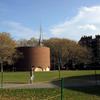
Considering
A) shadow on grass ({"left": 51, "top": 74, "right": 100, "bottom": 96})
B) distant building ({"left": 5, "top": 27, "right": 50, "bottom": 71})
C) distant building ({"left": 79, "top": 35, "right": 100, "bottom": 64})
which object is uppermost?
distant building ({"left": 79, "top": 35, "right": 100, "bottom": 64})

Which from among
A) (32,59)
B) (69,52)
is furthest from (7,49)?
(69,52)

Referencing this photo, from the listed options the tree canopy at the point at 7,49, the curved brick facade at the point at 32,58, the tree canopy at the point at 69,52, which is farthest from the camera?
the tree canopy at the point at 69,52

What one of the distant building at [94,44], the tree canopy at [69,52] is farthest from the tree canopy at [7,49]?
the distant building at [94,44]

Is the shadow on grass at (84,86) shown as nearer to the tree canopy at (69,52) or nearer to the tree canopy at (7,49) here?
the tree canopy at (7,49)

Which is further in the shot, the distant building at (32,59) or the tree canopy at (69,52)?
the tree canopy at (69,52)

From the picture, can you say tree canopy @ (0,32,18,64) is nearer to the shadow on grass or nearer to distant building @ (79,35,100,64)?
distant building @ (79,35,100,64)

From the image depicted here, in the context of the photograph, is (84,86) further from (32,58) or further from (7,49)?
(32,58)

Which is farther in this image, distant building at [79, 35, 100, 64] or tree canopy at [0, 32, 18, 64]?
distant building at [79, 35, 100, 64]

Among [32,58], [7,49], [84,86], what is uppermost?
[7,49]

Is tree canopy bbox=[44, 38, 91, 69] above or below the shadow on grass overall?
above

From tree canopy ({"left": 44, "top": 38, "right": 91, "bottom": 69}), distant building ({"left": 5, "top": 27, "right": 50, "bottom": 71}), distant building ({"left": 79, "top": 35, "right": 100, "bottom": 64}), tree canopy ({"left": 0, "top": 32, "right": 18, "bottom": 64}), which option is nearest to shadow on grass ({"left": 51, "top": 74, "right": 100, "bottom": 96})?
tree canopy ({"left": 0, "top": 32, "right": 18, "bottom": 64})

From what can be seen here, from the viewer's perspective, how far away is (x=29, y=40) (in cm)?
16388

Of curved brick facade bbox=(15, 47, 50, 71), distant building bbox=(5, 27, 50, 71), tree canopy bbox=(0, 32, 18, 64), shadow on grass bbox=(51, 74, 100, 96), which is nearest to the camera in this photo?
shadow on grass bbox=(51, 74, 100, 96)

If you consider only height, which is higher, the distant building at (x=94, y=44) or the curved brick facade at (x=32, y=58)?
the distant building at (x=94, y=44)
